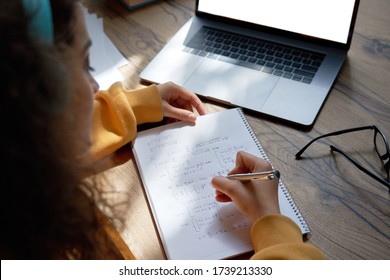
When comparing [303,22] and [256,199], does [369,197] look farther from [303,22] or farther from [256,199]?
[303,22]

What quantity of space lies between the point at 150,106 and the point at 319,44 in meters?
0.41

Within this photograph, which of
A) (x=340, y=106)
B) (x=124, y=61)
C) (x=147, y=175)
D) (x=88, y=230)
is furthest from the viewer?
(x=124, y=61)

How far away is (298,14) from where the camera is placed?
105 centimetres

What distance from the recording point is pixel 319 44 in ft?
3.49

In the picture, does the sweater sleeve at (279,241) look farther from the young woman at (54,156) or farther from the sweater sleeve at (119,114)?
the sweater sleeve at (119,114)

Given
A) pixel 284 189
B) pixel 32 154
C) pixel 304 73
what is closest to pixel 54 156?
pixel 32 154

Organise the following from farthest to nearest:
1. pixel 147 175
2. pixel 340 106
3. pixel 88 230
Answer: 1. pixel 340 106
2. pixel 147 175
3. pixel 88 230

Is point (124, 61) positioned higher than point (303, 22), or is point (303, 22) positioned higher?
point (303, 22)

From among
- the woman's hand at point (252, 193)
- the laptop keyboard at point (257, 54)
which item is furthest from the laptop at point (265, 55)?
the woman's hand at point (252, 193)

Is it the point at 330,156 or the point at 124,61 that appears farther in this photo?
the point at 124,61

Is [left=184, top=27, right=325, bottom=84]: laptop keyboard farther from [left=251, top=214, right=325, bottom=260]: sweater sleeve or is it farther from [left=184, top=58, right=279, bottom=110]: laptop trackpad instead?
[left=251, top=214, right=325, bottom=260]: sweater sleeve

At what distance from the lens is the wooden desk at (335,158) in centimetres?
77
